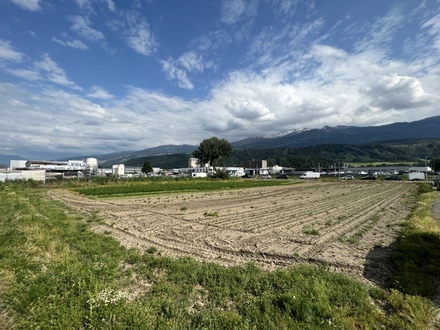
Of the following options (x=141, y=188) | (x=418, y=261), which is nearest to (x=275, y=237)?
(x=418, y=261)

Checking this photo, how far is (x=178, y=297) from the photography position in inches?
220

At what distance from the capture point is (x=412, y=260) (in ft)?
25.1

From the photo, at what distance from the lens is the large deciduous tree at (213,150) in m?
94.8

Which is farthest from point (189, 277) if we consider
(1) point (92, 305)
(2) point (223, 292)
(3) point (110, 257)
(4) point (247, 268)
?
(3) point (110, 257)

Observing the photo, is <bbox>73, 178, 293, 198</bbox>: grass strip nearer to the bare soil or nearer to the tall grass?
the bare soil

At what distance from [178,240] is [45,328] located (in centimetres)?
671

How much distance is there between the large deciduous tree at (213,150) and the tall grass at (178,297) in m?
87.4

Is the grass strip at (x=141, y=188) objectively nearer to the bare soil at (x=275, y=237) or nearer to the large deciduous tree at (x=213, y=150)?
the bare soil at (x=275, y=237)

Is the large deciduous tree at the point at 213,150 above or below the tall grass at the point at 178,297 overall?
above

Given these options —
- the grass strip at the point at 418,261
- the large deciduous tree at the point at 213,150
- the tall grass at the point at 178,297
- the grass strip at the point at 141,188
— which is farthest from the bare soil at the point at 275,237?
the large deciduous tree at the point at 213,150

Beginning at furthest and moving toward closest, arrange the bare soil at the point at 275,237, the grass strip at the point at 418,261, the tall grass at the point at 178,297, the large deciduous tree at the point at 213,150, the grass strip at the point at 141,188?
the large deciduous tree at the point at 213,150
the grass strip at the point at 141,188
the bare soil at the point at 275,237
the grass strip at the point at 418,261
the tall grass at the point at 178,297

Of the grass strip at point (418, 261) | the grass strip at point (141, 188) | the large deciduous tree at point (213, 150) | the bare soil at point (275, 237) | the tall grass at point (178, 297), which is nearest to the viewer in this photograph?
the tall grass at point (178, 297)

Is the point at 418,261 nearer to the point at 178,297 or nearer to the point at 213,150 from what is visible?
the point at 178,297

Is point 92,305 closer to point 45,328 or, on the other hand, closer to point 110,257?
point 45,328
